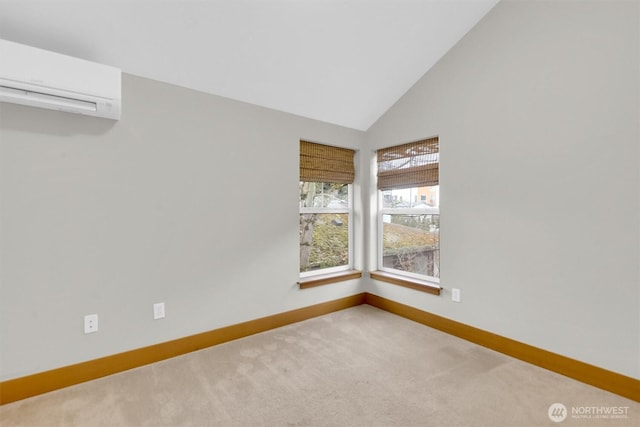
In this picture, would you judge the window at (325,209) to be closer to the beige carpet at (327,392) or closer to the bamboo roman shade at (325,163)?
the bamboo roman shade at (325,163)

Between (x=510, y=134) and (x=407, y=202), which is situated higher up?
(x=510, y=134)

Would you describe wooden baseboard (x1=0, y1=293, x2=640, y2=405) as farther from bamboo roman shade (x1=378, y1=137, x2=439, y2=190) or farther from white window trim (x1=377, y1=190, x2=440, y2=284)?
bamboo roman shade (x1=378, y1=137, x2=439, y2=190)

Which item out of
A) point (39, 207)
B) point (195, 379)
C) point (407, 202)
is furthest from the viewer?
point (407, 202)

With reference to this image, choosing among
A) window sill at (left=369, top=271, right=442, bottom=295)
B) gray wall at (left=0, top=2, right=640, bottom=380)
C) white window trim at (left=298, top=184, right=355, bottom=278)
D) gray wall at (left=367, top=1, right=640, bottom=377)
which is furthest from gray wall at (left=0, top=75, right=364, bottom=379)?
gray wall at (left=367, top=1, right=640, bottom=377)

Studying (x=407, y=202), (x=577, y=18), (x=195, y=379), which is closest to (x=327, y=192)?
(x=407, y=202)

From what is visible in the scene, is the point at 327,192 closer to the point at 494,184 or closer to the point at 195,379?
the point at 494,184

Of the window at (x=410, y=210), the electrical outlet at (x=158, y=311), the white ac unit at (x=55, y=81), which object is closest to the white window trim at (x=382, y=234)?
the window at (x=410, y=210)

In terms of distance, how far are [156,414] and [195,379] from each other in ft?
1.20

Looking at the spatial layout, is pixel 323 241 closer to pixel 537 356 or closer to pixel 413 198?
pixel 413 198

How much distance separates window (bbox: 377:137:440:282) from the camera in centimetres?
311

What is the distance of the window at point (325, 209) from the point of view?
3365mm

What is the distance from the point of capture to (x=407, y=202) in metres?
3.40

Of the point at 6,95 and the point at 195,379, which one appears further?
the point at 195,379

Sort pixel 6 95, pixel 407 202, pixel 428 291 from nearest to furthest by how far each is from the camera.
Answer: pixel 6 95 → pixel 428 291 → pixel 407 202
